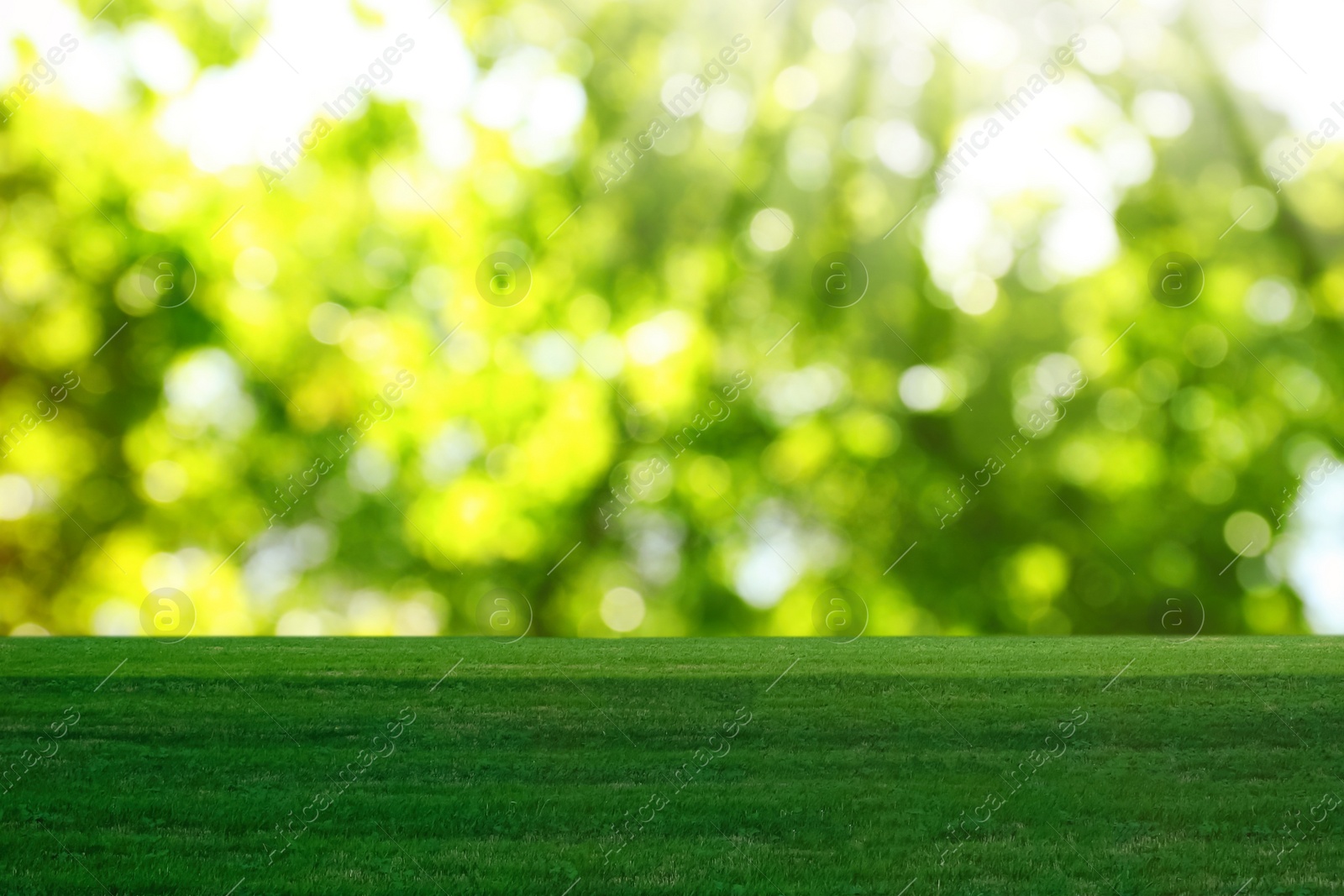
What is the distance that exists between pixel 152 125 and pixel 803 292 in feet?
11.0

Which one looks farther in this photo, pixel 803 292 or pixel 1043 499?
pixel 803 292

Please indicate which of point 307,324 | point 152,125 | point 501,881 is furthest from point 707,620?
point 152,125

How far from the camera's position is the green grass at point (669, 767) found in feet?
19.4

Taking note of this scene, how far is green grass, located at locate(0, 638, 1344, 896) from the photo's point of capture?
5.91 m

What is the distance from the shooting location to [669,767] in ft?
24.7

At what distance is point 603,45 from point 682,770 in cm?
416

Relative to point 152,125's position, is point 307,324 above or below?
below

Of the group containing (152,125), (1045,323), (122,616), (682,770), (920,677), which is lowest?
(920,677)

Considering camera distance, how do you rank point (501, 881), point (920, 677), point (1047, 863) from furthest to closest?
1. point (920, 677)
2. point (1047, 863)
3. point (501, 881)

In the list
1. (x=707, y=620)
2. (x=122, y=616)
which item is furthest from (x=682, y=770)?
(x=122, y=616)

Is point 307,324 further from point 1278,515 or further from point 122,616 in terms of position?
point 1278,515

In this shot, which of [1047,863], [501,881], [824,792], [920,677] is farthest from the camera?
[920,677]

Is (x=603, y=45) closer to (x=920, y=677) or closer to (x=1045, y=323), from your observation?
(x=1045, y=323)

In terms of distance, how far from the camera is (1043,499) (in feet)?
19.6
